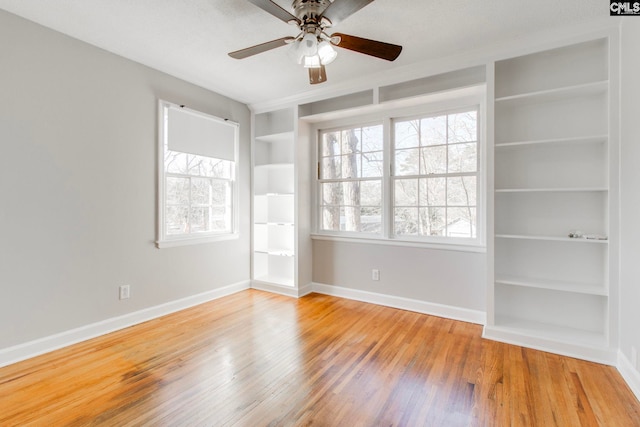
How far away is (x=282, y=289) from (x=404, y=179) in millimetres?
2121

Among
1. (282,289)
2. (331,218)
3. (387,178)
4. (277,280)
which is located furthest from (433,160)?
(277,280)

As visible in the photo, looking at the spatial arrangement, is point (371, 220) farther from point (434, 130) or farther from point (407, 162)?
point (434, 130)

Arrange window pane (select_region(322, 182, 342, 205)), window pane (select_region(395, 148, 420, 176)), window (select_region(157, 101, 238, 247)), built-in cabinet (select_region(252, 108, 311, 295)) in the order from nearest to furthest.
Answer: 1. window (select_region(157, 101, 238, 247))
2. window pane (select_region(395, 148, 420, 176))
3. window pane (select_region(322, 182, 342, 205))
4. built-in cabinet (select_region(252, 108, 311, 295))

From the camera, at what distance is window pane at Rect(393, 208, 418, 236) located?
3529 millimetres

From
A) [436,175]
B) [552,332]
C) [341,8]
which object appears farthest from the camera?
[436,175]

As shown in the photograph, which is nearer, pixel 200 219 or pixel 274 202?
pixel 200 219

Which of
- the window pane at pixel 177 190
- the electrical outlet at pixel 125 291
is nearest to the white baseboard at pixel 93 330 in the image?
the electrical outlet at pixel 125 291

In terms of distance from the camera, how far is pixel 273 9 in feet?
5.94

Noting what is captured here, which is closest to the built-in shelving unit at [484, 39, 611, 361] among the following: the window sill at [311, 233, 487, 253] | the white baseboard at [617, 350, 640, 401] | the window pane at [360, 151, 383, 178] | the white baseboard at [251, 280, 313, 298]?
the white baseboard at [617, 350, 640, 401]

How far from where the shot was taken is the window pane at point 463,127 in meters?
3.19

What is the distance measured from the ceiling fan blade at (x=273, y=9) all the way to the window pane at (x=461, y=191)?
2.26 m

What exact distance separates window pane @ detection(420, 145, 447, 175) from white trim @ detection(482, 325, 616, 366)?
1.64 m

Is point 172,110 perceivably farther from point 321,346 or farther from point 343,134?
point 321,346

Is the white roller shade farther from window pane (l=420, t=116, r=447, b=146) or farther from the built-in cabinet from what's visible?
window pane (l=420, t=116, r=447, b=146)
